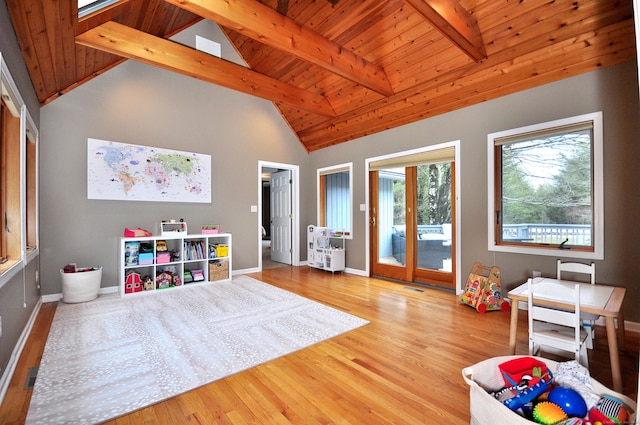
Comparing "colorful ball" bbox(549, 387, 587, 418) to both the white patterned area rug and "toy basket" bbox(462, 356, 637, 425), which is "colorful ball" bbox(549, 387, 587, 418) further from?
the white patterned area rug

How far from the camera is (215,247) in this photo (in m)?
4.73

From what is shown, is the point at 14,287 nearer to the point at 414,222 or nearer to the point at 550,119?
the point at 414,222

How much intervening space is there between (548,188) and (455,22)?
2.06 m

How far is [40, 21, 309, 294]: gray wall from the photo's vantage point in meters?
3.74

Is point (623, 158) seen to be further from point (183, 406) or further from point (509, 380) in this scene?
point (183, 406)

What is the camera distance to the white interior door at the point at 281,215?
626 cm

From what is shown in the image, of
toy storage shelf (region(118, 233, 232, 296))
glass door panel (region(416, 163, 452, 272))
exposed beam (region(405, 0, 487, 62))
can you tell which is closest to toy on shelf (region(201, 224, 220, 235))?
toy storage shelf (region(118, 233, 232, 296))

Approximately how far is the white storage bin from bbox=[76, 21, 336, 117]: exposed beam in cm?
256

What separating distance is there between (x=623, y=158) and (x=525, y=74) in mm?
1236

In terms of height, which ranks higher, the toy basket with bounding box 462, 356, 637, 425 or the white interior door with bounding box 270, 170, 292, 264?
the white interior door with bounding box 270, 170, 292, 264

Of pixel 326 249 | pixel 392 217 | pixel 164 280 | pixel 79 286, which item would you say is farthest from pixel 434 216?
pixel 79 286

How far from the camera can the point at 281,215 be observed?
6.46 metres

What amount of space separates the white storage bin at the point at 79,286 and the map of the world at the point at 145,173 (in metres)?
1.06

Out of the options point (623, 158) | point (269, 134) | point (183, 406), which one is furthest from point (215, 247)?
point (623, 158)
